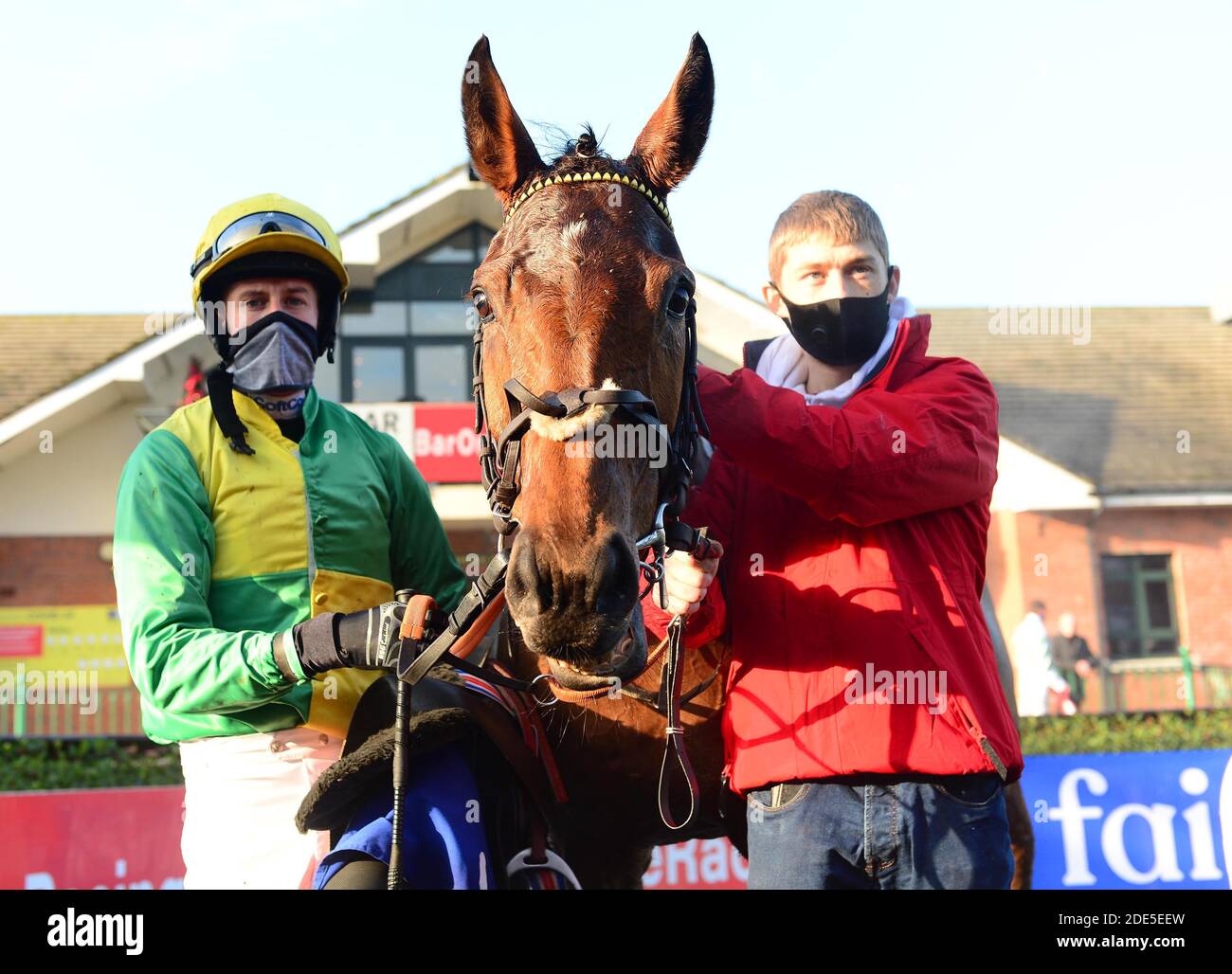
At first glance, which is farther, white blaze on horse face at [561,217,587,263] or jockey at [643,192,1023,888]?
jockey at [643,192,1023,888]

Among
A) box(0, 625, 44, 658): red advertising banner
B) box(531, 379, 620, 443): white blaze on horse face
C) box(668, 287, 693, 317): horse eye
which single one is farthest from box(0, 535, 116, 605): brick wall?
box(531, 379, 620, 443): white blaze on horse face

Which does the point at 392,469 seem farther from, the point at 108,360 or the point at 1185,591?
the point at 1185,591

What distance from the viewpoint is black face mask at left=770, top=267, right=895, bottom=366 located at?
2.90 metres

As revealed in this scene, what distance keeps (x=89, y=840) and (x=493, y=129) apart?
6.46m

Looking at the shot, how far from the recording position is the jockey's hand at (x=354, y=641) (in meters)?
2.39

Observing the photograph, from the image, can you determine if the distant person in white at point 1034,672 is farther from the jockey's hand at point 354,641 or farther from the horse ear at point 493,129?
the jockey's hand at point 354,641

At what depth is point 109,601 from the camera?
1653cm

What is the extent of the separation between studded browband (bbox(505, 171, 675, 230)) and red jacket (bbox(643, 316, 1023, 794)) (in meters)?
0.43

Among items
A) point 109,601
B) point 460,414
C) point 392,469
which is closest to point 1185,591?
point 460,414

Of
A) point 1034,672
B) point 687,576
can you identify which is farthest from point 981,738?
point 1034,672

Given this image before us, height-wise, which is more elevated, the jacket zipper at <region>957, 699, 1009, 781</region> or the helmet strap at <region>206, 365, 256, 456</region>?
the helmet strap at <region>206, 365, 256, 456</region>

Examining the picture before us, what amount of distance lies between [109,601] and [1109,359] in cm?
1856

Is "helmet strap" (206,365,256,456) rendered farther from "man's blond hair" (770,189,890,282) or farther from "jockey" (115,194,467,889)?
"man's blond hair" (770,189,890,282)

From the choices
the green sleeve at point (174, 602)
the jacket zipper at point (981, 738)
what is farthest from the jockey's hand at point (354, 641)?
the jacket zipper at point (981, 738)
